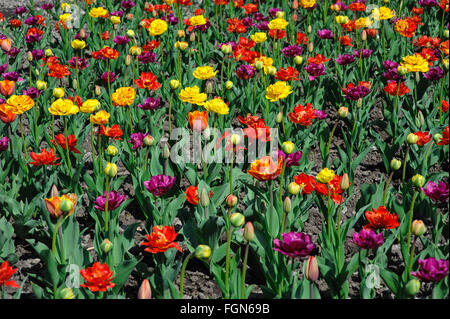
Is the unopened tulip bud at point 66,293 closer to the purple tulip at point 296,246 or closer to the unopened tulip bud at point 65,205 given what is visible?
the unopened tulip bud at point 65,205

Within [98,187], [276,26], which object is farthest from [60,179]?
[276,26]

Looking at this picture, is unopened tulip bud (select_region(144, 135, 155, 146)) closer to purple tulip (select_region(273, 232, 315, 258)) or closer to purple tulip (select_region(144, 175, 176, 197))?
purple tulip (select_region(144, 175, 176, 197))

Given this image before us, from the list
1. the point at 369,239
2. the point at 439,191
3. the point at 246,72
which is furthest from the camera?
the point at 246,72

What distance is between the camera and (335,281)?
1984 mm

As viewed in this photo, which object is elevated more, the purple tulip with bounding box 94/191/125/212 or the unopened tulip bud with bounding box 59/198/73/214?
the unopened tulip bud with bounding box 59/198/73/214

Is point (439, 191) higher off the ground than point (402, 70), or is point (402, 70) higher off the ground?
point (402, 70)

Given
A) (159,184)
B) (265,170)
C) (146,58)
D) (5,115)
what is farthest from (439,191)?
(146,58)

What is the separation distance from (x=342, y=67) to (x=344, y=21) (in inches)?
17.8

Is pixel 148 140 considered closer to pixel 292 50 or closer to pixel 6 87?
pixel 6 87

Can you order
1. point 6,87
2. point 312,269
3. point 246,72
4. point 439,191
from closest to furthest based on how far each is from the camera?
point 312,269, point 439,191, point 6,87, point 246,72

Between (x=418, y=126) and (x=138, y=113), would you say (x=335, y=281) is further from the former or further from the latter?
(x=138, y=113)

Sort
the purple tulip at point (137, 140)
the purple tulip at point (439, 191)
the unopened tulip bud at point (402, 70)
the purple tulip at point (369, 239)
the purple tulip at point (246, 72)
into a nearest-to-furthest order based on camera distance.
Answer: the purple tulip at point (369, 239) < the purple tulip at point (439, 191) < the purple tulip at point (137, 140) < the unopened tulip bud at point (402, 70) < the purple tulip at point (246, 72)

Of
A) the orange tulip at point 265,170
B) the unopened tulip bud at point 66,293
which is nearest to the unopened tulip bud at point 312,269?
the orange tulip at point 265,170

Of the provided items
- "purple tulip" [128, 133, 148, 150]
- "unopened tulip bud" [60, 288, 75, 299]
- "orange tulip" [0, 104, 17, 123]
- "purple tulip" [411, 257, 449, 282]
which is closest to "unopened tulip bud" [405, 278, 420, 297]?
"purple tulip" [411, 257, 449, 282]
